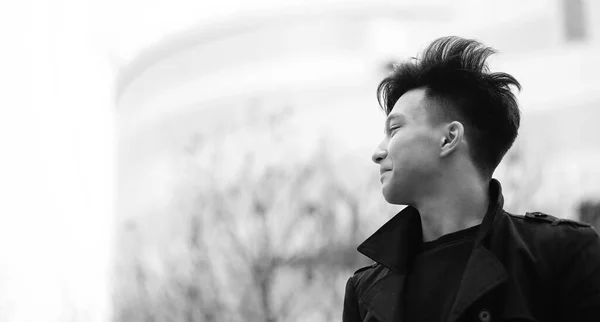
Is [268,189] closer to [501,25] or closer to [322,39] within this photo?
[322,39]

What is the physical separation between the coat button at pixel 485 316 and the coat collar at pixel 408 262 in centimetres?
4

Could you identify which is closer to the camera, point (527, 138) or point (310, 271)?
point (310, 271)

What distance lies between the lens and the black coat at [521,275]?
211cm

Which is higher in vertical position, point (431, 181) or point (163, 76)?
point (163, 76)

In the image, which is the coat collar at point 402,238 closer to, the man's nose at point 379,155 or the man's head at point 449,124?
the man's head at point 449,124

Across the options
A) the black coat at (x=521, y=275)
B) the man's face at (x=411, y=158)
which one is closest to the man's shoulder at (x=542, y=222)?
the black coat at (x=521, y=275)

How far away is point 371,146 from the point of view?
565 inches

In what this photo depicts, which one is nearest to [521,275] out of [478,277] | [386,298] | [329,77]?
[478,277]

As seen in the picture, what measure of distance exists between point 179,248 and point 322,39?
243 inches

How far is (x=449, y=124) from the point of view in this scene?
7.89 ft

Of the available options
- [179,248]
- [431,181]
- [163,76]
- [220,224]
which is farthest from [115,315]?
[431,181]

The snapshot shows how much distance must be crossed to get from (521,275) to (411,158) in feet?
1.45

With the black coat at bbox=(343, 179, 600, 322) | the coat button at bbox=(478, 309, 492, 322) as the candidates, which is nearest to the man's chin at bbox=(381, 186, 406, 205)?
the black coat at bbox=(343, 179, 600, 322)

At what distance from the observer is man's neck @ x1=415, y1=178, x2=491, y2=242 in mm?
2352
